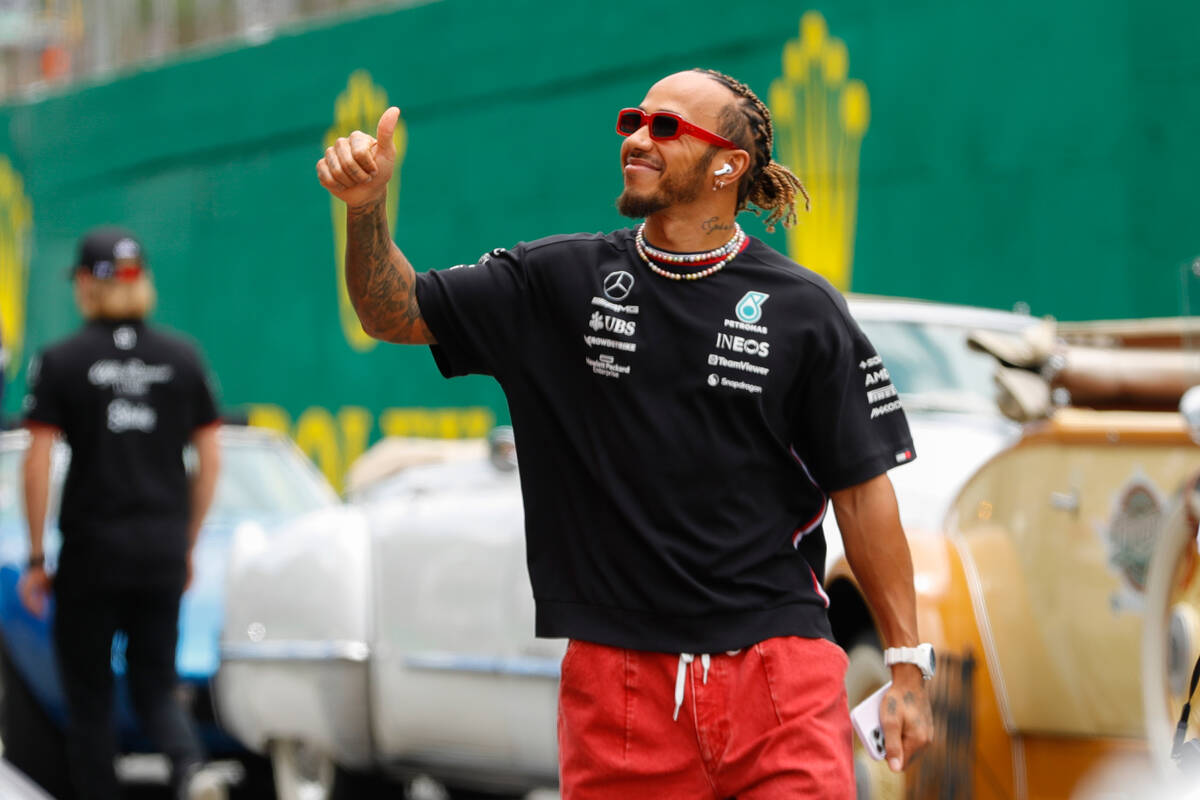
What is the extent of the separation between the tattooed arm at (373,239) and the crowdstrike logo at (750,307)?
0.54 metres

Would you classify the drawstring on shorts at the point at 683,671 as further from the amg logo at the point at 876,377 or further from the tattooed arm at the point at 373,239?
the tattooed arm at the point at 373,239

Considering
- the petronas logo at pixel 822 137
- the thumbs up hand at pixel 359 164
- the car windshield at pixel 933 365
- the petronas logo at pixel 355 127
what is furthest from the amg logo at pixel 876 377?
the petronas logo at pixel 355 127

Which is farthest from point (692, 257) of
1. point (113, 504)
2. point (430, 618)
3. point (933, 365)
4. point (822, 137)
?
point (822, 137)

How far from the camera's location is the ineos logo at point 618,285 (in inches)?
134

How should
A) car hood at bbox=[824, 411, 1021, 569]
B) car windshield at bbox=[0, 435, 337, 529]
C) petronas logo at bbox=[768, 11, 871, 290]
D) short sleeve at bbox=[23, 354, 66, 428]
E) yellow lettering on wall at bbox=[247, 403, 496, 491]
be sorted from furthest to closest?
yellow lettering on wall at bbox=[247, 403, 496, 491], petronas logo at bbox=[768, 11, 871, 290], car windshield at bbox=[0, 435, 337, 529], short sleeve at bbox=[23, 354, 66, 428], car hood at bbox=[824, 411, 1021, 569]

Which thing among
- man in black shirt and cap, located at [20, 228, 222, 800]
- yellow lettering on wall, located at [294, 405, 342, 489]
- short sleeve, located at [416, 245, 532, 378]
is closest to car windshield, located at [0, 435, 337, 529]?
man in black shirt and cap, located at [20, 228, 222, 800]

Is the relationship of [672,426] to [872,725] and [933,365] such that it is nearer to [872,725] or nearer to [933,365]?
[872,725]

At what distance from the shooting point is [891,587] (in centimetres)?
342

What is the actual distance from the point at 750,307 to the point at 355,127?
52.5 feet

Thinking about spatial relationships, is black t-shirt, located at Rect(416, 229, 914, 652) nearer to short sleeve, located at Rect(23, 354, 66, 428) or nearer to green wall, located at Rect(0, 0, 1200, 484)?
short sleeve, located at Rect(23, 354, 66, 428)

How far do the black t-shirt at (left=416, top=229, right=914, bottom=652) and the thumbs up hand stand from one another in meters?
0.24

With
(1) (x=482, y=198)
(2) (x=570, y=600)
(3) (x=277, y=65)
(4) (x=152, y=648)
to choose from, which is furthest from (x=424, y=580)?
(3) (x=277, y=65)

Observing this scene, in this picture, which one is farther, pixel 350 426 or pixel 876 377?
pixel 350 426

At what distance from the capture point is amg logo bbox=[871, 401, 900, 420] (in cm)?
342
